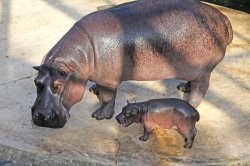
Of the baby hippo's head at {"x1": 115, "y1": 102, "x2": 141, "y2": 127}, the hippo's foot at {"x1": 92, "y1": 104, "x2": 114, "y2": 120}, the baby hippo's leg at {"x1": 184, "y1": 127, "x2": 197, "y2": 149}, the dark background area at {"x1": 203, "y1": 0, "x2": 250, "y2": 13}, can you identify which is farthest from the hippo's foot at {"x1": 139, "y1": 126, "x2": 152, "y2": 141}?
the dark background area at {"x1": 203, "y1": 0, "x2": 250, "y2": 13}

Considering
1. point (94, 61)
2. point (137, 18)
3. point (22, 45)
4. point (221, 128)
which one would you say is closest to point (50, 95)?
point (94, 61)

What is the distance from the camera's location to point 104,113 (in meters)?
3.64

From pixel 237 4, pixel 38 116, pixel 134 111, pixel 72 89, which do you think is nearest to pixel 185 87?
pixel 134 111

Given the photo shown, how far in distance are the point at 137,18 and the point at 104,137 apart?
84cm

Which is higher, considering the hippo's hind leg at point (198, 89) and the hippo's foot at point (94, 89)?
the hippo's hind leg at point (198, 89)

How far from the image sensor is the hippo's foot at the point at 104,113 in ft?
11.9

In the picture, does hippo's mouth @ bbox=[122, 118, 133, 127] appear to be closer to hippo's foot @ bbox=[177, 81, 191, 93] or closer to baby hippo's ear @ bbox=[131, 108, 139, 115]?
baby hippo's ear @ bbox=[131, 108, 139, 115]

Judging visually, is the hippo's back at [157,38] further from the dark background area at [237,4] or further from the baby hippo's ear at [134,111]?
the dark background area at [237,4]

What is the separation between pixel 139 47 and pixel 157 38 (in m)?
0.14

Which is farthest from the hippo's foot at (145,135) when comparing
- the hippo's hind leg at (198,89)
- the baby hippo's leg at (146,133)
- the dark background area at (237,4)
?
the dark background area at (237,4)

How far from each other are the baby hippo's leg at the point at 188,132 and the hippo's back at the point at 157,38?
0.44 meters

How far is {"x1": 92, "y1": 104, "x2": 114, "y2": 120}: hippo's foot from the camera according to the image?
364 centimetres

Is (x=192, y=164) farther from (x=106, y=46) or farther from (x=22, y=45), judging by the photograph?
(x=22, y=45)

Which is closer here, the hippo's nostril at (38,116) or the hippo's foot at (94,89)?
the hippo's nostril at (38,116)
